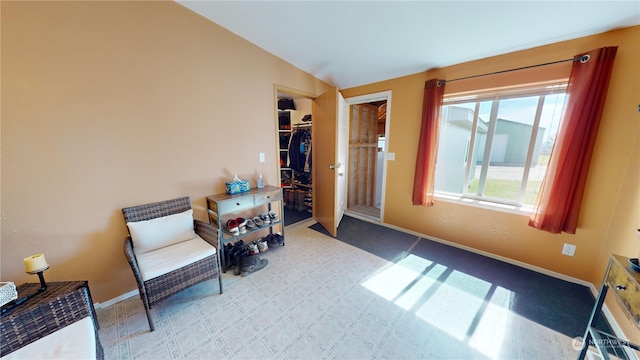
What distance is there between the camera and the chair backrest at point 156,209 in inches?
66.0

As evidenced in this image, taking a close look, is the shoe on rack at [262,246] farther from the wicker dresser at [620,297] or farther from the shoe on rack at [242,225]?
the wicker dresser at [620,297]

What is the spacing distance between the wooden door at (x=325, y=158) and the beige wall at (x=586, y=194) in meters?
0.93

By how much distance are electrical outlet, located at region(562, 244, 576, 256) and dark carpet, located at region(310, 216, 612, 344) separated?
0.92 feet

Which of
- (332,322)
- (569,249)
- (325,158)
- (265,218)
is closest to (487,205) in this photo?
(569,249)

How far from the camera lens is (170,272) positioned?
59.3 inches

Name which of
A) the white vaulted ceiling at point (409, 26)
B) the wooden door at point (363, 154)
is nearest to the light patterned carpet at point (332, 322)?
the wooden door at point (363, 154)

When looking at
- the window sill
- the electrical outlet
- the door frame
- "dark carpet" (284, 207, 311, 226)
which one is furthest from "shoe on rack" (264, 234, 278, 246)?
the electrical outlet

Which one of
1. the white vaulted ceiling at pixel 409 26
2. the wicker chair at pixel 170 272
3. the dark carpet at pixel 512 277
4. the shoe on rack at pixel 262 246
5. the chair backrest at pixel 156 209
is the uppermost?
the white vaulted ceiling at pixel 409 26

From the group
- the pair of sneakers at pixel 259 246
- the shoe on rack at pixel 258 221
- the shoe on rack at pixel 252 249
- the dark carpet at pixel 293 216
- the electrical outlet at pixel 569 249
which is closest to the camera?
the electrical outlet at pixel 569 249

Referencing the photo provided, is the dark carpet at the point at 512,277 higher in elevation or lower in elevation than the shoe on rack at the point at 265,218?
lower

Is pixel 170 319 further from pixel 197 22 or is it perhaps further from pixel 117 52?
pixel 197 22

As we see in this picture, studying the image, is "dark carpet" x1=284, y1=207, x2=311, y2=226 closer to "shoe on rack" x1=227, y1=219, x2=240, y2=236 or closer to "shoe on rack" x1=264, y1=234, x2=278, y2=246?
"shoe on rack" x1=264, y1=234, x2=278, y2=246

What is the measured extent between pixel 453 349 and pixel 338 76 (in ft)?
10.6

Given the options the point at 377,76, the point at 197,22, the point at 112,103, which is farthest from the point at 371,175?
the point at 112,103
